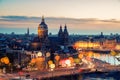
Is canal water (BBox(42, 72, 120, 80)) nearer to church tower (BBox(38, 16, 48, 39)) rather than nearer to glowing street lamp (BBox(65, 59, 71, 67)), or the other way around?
glowing street lamp (BBox(65, 59, 71, 67))

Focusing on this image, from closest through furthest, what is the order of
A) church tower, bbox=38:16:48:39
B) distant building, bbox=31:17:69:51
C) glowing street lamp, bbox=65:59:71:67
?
glowing street lamp, bbox=65:59:71:67 → distant building, bbox=31:17:69:51 → church tower, bbox=38:16:48:39

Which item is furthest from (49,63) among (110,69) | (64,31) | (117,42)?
(117,42)

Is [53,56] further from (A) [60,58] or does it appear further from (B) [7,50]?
(B) [7,50]

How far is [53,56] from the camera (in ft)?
204

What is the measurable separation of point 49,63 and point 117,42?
7148 centimetres


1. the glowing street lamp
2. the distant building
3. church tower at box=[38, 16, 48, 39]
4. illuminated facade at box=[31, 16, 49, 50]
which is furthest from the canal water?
church tower at box=[38, 16, 48, 39]

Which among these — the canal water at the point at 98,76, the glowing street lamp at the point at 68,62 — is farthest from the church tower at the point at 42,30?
the canal water at the point at 98,76

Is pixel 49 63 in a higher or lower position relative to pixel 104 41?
higher

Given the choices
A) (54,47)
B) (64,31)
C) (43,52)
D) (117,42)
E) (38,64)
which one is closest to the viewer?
(38,64)

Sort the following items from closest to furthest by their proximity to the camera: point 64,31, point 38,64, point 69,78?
point 69,78 < point 38,64 < point 64,31

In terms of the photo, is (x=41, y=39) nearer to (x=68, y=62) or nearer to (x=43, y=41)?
(x=43, y=41)

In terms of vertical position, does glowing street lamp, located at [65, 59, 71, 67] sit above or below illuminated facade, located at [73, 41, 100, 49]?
above

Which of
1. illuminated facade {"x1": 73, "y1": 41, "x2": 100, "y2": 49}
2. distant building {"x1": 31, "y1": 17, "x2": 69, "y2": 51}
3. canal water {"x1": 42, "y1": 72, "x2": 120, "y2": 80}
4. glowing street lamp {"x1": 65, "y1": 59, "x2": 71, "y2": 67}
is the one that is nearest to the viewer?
canal water {"x1": 42, "y1": 72, "x2": 120, "y2": 80}

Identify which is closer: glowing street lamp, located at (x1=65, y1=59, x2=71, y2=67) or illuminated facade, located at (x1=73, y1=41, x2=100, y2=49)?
glowing street lamp, located at (x1=65, y1=59, x2=71, y2=67)
